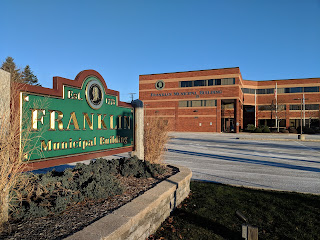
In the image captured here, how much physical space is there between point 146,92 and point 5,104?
5009 cm

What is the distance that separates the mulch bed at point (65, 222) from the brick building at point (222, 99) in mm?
38207

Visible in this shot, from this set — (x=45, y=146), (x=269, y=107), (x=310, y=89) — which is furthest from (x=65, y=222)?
(x=310, y=89)

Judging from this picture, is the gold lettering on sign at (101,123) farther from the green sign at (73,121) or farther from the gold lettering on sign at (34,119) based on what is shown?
the gold lettering on sign at (34,119)

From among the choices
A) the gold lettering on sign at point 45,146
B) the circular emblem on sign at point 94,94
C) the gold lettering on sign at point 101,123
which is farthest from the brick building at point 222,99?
the gold lettering on sign at point 45,146

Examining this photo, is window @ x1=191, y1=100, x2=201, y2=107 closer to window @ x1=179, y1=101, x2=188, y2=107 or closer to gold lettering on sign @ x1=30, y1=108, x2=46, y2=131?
window @ x1=179, y1=101, x2=188, y2=107

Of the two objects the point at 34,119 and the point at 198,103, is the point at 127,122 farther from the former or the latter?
the point at 198,103

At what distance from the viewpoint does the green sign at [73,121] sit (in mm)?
3957

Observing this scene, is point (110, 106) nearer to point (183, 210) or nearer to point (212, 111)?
point (183, 210)

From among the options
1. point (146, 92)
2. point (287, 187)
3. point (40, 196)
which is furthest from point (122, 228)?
point (146, 92)

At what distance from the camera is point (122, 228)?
2932 millimetres

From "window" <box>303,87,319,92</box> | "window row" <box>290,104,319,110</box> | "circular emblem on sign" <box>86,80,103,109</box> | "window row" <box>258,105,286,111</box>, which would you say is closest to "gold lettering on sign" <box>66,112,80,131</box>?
"circular emblem on sign" <box>86,80,103,109</box>

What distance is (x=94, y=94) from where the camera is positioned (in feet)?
18.3

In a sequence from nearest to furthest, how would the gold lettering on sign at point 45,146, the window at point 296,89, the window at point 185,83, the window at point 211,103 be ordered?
the gold lettering on sign at point 45,146
the window at point 211,103
the window at point 185,83
the window at point 296,89

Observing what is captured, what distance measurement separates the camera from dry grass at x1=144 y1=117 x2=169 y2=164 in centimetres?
775
